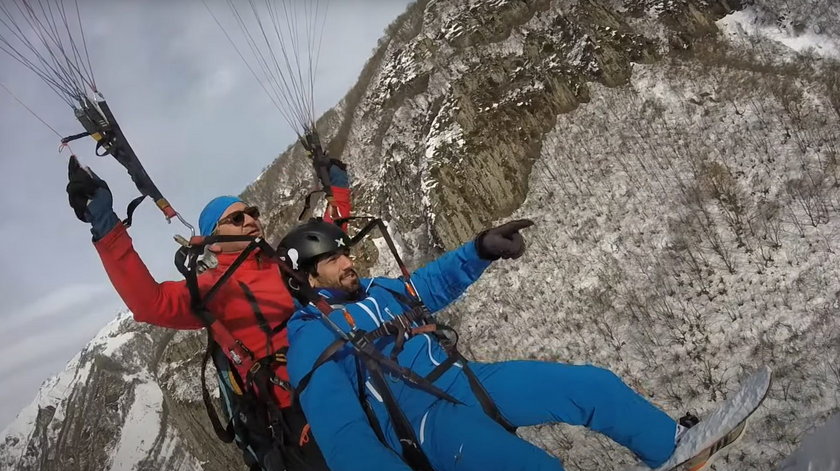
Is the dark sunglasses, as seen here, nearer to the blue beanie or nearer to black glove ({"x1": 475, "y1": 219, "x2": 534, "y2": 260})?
the blue beanie

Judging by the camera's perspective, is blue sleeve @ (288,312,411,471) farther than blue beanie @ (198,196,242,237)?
No

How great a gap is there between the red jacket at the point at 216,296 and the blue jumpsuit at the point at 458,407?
40.4 inches

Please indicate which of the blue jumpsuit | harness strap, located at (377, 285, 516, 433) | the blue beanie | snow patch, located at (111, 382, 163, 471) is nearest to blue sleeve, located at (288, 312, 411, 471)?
the blue jumpsuit

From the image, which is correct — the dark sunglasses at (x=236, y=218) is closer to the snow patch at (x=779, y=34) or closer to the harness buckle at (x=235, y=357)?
the harness buckle at (x=235, y=357)

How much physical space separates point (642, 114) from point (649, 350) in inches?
221

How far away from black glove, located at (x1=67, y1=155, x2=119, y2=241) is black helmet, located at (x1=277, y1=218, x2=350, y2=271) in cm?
114

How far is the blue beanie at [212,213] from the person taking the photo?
13.1 feet

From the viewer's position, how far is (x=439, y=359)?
2.95 meters

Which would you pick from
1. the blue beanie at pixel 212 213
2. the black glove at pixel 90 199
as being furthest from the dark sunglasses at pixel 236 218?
the black glove at pixel 90 199

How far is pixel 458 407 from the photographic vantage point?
2578mm

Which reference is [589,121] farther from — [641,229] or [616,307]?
[616,307]

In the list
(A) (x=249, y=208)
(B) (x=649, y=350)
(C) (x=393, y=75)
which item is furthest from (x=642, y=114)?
(A) (x=249, y=208)

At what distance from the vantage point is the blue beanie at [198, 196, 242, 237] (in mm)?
3998

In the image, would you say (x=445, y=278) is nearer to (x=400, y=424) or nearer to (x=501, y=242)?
(x=501, y=242)
